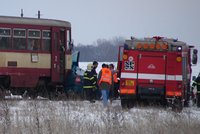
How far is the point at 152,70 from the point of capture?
20.2m

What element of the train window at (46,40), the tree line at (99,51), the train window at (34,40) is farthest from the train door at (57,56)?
the tree line at (99,51)

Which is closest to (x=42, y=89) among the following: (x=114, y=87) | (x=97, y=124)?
(x=114, y=87)

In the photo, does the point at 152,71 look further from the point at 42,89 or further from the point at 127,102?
the point at 42,89

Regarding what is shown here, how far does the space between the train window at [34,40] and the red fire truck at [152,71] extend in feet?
19.3

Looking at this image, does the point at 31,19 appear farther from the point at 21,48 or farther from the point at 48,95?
the point at 48,95

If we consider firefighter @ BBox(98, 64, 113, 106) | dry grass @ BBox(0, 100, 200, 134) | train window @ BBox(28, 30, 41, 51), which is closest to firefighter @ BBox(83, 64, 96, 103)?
firefighter @ BBox(98, 64, 113, 106)

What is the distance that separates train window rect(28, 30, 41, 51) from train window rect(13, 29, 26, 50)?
267mm

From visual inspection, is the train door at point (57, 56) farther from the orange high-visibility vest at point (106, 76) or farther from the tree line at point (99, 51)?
the tree line at point (99, 51)

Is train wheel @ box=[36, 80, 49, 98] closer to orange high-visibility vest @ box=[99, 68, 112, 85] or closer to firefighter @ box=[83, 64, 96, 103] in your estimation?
firefighter @ box=[83, 64, 96, 103]

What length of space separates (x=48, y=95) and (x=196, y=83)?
641cm

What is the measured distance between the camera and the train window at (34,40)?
81.9ft

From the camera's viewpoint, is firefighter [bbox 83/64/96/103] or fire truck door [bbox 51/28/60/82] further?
fire truck door [bbox 51/28/60/82]

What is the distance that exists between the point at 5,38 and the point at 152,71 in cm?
734

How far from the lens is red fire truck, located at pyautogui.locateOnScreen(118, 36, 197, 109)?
2009 centimetres
